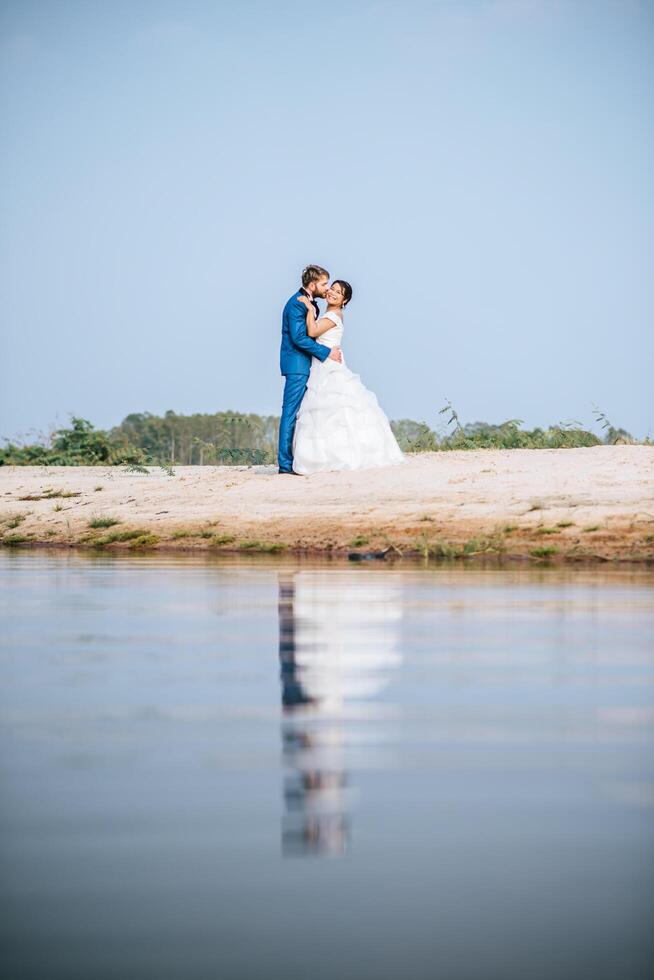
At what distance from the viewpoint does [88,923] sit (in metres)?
2.58

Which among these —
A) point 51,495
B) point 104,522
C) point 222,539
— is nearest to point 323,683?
point 222,539

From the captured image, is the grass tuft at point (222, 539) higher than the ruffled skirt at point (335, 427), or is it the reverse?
the ruffled skirt at point (335, 427)

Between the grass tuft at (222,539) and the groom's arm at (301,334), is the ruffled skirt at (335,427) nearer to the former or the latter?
the groom's arm at (301,334)

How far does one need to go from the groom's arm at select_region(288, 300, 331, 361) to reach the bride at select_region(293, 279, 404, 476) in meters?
0.07

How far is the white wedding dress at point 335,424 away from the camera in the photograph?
17453 millimetres

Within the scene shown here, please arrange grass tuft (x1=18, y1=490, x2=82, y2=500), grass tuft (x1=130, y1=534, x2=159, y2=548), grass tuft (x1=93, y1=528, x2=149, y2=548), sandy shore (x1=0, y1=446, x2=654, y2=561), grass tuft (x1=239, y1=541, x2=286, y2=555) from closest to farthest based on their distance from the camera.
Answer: sandy shore (x1=0, y1=446, x2=654, y2=561) → grass tuft (x1=239, y1=541, x2=286, y2=555) → grass tuft (x1=130, y1=534, x2=159, y2=548) → grass tuft (x1=93, y1=528, x2=149, y2=548) → grass tuft (x1=18, y1=490, x2=82, y2=500)

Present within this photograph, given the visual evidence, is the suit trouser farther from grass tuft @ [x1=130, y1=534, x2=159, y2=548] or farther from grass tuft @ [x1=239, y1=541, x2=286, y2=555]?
grass tuft @ [x1=239, y1=541, x2=286, y2=555]

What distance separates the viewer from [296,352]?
58.2 feet

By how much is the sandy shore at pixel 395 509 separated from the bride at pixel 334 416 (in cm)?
42

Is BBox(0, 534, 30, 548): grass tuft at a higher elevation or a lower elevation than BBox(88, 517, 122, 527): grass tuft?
lower

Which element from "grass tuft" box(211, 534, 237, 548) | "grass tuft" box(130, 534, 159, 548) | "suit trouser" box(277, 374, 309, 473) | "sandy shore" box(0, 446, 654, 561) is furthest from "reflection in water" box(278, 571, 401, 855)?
"suit trouser" box(277, 374, 309, 473)

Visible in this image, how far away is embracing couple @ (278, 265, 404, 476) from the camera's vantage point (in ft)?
57.3

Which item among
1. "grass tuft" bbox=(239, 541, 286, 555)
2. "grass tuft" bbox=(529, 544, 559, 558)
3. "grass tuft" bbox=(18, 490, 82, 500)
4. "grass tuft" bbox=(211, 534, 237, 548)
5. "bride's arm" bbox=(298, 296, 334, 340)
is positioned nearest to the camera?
"grass tuft" bbox=(529, 544, 559, 558)

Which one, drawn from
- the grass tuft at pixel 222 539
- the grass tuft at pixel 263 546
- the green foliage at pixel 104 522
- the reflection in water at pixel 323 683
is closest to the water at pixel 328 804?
the reflection in water at pixel 323 683
